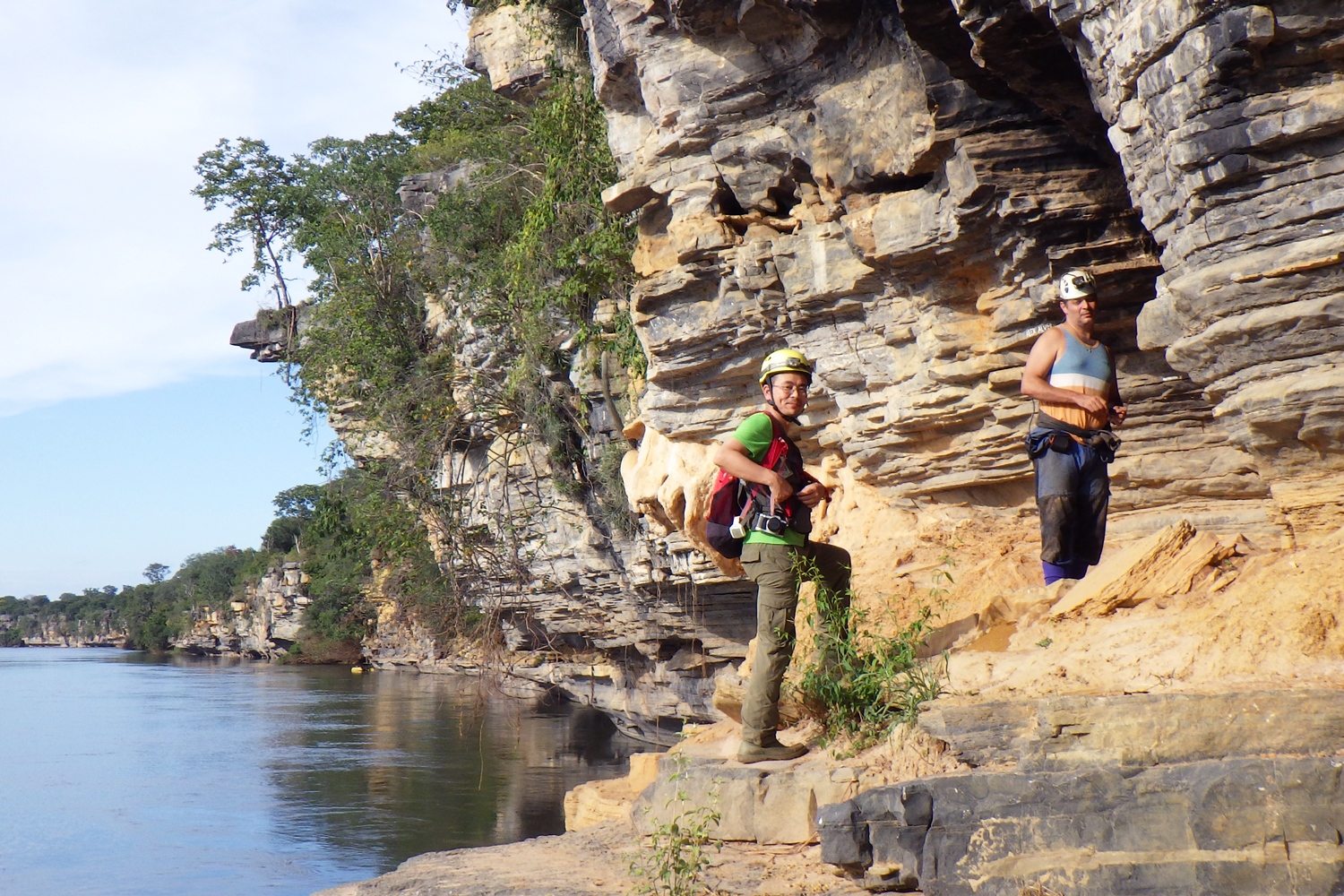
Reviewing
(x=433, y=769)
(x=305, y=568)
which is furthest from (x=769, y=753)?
(x=305, y=568)

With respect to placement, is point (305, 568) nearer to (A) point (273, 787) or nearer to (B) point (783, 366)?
(A) point (273, 787)

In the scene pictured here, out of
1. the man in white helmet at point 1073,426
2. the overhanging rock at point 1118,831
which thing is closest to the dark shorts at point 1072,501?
the man in white helmet at point 1073,426

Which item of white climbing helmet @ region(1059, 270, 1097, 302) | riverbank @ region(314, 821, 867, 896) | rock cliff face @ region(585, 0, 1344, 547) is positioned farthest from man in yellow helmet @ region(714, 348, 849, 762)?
rock cliff face @ region(585, 0, 1344, 547)

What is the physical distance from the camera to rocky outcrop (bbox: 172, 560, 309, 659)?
47281mm

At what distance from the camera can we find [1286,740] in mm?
3617

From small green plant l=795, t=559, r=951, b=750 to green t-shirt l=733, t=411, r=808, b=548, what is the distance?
168 millimetres

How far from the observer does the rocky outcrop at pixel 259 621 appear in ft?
155

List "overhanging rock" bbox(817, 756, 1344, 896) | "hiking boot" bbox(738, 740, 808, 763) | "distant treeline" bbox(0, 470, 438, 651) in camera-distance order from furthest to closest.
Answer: "distant treeline" bbox(0, 470, 438, 651) → "hiking boot" bbox(738, 740, 808, 763) → "overhanging rock" bbox(817, 756, 1344, 896)

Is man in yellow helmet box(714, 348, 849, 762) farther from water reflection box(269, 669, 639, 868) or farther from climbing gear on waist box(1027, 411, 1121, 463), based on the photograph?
water reflection box(269, 669, 639, 868)

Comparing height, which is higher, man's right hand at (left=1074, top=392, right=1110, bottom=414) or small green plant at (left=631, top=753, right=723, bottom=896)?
man's right hand at (left=1074, top=392, right=1110, bottom=414)

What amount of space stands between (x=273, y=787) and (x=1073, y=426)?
14.3 metres

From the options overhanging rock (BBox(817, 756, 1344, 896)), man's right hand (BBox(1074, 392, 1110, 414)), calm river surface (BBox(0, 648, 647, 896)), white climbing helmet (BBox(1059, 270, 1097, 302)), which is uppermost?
white climbing helmet (BBox(1059, 270, 1097, 302))

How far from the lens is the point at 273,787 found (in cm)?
1548

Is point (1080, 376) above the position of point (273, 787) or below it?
above
